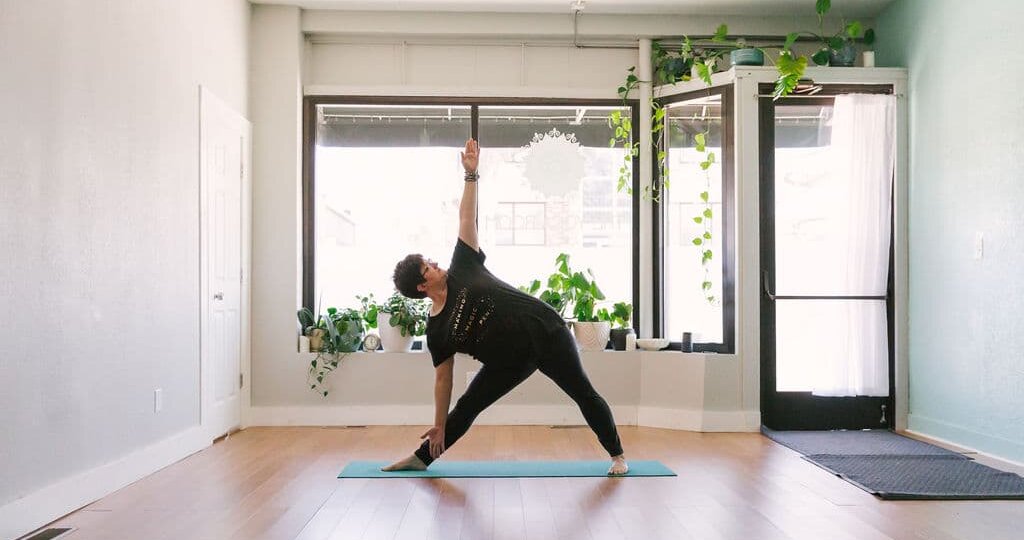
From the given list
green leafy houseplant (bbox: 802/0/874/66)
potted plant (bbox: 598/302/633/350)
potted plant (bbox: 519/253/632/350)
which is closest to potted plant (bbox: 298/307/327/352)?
potted plant (bbox: 519/253/632/350)

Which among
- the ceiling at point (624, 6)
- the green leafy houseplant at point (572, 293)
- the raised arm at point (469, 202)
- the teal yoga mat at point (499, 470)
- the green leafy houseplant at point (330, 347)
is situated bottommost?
the teal yoga mat at point (499, 470)

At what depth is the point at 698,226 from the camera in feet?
18.5

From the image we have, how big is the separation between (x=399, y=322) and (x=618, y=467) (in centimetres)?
223

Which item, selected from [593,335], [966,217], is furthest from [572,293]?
[966,217]

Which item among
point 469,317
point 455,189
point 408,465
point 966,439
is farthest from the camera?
point 455,189

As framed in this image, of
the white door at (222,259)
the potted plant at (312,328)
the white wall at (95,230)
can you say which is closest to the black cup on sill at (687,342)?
the potted plant at (312,328)

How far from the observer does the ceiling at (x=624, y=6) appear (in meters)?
5.53

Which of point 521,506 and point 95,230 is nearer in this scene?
point 521,506

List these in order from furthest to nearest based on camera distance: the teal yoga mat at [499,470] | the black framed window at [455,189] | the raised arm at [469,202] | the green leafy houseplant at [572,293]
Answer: the black framed window at [455,189]
the green leafy houseplant at [572,293]
the teal yoga mat at [499,470]
the raised arm at [469,202]

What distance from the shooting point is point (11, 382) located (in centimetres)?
290

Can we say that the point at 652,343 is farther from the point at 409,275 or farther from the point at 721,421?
the point at 409,275

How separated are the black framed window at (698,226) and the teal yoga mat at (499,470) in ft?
5.31

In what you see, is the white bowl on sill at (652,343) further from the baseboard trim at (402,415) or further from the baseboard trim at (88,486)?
the baseboard trim at (88,486)

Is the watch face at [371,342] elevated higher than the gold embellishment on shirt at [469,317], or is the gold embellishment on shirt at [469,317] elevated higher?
the gold embellishment on shirt at [469,317]
